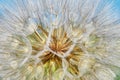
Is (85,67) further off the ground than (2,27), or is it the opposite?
(2,27)

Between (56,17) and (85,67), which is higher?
(56,17)

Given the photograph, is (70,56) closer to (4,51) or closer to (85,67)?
(85,67)

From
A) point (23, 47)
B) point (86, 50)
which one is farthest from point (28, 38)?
point (86, 50)

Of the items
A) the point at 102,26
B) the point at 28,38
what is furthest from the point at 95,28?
the point at 28,38

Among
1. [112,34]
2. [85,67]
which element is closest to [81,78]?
[85,67]

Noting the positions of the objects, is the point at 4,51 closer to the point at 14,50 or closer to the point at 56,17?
the point at 14,50
